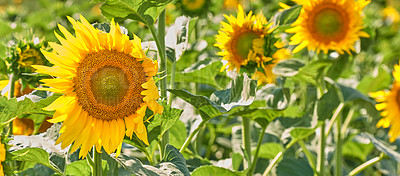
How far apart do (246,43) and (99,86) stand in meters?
0.46

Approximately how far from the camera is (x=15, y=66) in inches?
41.4

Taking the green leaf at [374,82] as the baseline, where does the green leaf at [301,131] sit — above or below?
below

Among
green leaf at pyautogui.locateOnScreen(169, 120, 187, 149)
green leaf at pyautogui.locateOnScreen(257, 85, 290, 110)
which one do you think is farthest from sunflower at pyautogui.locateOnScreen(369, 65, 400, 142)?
green leaf at pyautogui.locateOnScreen(169, 120, 187, 149)

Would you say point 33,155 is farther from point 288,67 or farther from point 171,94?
point 288,67

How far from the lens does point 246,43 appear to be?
1129 millimetres

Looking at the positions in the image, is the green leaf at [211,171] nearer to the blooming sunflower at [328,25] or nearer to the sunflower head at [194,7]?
the blooming sunflower at [328,25]

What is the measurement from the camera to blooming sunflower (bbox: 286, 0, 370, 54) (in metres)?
1.33

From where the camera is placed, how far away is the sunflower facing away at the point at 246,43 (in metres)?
1.12

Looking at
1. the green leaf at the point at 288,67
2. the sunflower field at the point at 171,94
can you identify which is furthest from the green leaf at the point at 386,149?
the green leaf at the point at 288,67

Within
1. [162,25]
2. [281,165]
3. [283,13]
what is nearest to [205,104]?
[162,25]

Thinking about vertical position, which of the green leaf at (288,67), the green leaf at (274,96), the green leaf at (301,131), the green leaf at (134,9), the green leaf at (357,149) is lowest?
the green leaf at (357,149)

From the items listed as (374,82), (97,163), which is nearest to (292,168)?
(374,82)

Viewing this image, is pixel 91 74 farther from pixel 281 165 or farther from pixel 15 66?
pixel 281 165

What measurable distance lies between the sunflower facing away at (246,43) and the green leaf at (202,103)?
0.22 m
